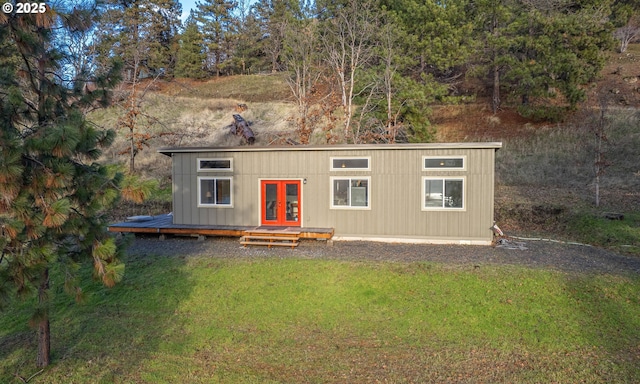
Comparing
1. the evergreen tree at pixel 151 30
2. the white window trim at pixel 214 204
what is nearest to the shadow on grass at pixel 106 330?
the white window trim at pixel 214 204

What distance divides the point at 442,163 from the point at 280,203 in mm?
4840

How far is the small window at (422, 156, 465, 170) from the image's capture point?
37.1 ft

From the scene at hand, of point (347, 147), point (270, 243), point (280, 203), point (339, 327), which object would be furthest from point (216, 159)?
point (339, 327)

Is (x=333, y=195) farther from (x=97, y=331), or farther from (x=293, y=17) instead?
(x=293, y=17)

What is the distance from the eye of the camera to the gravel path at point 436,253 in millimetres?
9078

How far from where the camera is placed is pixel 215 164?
12.8 m

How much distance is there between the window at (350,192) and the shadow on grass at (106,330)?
4698 millimetres

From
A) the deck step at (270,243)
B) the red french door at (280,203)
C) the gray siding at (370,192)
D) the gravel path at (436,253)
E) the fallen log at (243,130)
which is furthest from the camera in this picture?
the fallen log at (243,130)

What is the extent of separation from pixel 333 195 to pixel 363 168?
3.84 ft

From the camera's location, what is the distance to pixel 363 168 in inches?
468

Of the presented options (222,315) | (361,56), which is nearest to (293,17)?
(361,56)

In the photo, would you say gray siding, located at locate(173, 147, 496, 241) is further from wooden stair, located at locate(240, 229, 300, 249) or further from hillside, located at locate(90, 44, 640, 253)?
hillside, located at locate(90, 44, 640, 253)

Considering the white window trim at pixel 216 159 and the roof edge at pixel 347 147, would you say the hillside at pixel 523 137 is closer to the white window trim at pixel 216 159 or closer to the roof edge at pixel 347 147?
the roof edge at pixel 347 147

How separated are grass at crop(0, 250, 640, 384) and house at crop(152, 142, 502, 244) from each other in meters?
2.78
